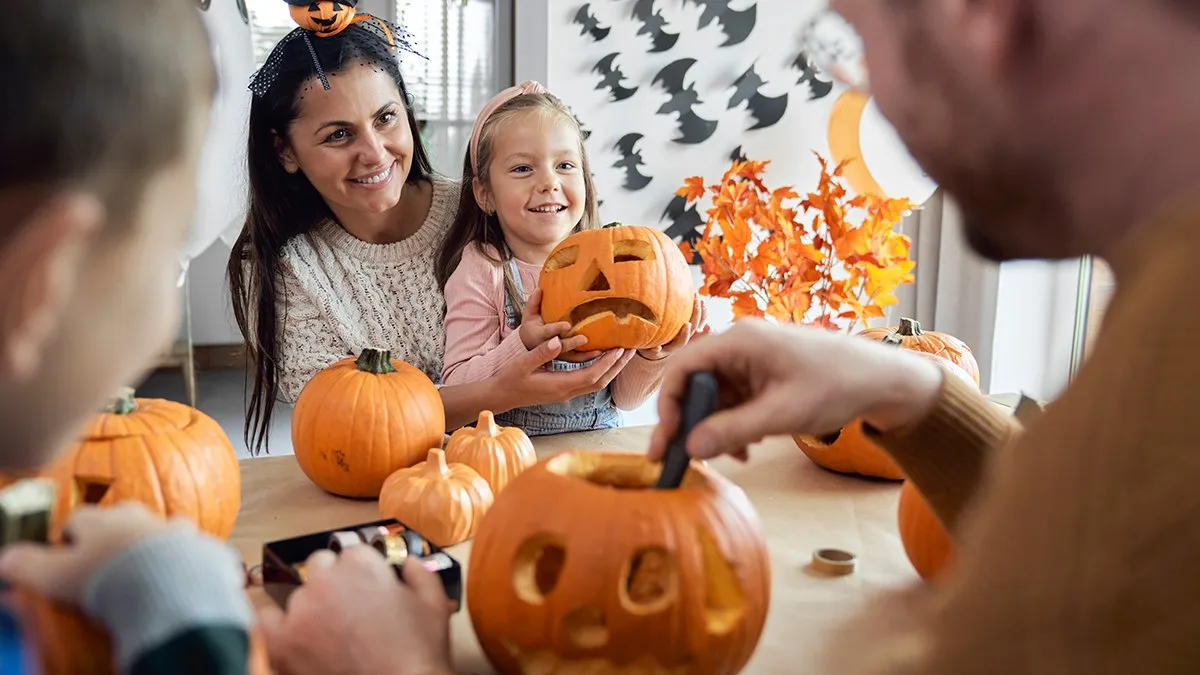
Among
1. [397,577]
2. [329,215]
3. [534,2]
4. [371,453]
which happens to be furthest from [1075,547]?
[534,2]

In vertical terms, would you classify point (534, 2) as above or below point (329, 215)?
above

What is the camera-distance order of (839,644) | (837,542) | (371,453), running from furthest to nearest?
(371,453), (837,542), (839,644)

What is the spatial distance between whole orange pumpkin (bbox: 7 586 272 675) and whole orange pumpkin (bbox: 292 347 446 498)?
2.42 ft

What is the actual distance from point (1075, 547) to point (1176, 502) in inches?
1.8

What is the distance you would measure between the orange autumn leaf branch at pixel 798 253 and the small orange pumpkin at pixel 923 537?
0.93 meters

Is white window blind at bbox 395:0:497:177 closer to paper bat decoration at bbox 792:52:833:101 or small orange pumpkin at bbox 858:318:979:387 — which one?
paper bat decoration at bbox 792:52:833:101

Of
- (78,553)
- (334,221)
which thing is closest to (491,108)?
(334,221)

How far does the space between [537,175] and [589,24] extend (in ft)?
6.11

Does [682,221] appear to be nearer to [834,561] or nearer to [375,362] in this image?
[375,362]

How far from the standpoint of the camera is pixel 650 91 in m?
3.51

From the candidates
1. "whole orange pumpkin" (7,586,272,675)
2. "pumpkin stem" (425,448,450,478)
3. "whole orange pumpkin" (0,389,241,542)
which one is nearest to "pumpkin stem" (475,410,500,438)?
"pumpkin stem" (425,448,450,478)

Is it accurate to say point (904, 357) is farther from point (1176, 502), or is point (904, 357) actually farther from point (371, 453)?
point (371, 453)

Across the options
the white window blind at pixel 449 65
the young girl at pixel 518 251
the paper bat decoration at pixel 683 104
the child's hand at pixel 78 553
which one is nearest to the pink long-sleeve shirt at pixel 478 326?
the young girl at pixel 518 251

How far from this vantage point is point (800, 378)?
820 mm
